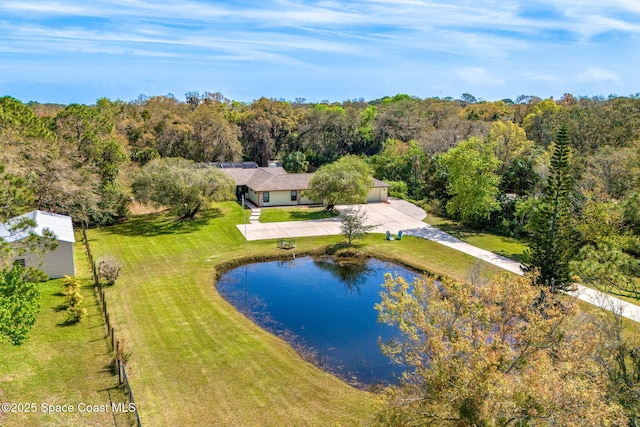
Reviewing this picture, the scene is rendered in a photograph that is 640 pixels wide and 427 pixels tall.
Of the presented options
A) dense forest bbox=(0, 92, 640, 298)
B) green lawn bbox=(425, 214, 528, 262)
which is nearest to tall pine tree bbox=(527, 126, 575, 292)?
dense forest bbox=(0, 92, 640, 298)

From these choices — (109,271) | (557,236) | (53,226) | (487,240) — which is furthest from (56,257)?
(487,240)

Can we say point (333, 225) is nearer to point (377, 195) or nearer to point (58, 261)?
point (377, 195)

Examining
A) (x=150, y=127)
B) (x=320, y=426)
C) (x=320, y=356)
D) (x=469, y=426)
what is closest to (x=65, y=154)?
(x=150, y=127)

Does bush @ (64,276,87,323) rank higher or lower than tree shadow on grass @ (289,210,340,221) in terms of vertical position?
lower

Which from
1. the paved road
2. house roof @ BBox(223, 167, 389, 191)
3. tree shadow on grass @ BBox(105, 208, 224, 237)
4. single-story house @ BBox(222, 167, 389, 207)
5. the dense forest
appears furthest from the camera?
house roof @ BBox(223, 167, 389, 191)

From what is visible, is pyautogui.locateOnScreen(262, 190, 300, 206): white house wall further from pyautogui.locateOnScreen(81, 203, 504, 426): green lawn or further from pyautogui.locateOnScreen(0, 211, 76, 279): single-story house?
pyautogui.locateOnScreen(0, 211, 76, 279): single-story house
